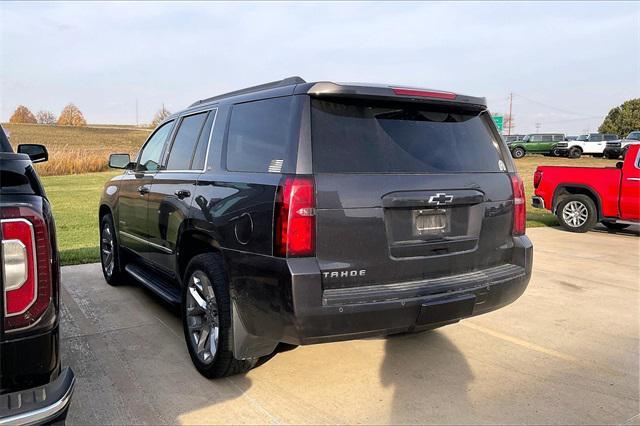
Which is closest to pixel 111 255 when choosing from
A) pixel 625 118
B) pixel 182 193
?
pixel 182 193

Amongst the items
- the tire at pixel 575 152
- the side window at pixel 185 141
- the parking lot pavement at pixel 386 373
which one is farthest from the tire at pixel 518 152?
the side window at pixel 185 141

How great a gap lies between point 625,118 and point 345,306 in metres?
76.4

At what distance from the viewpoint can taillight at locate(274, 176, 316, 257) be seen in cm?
276

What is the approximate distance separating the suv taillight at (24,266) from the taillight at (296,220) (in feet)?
3.92

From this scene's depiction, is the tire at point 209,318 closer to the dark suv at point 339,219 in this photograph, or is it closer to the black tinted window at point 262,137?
the dark suv at point 339,219

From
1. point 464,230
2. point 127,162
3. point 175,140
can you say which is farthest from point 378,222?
point 127,162

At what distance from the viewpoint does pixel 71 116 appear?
100938mm

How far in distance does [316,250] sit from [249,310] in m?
0.61

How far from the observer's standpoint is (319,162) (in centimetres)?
288

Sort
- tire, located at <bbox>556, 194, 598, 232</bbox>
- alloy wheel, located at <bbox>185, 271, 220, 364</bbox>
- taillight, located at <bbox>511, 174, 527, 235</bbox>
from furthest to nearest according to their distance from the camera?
1. tire, located at <bbox>556, 194, 598, 232</bbox>
2. taillight, located at <bbox>511, 174, 527, 235</bbox>
3. alloy wheel, located at <bbox>185, 271, 220, 364</bbox>

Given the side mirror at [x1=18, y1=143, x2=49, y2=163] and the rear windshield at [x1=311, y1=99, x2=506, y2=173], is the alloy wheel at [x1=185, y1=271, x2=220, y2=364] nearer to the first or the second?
the rear windshield at [x1=311, y1=99, x2=506, y2=173]

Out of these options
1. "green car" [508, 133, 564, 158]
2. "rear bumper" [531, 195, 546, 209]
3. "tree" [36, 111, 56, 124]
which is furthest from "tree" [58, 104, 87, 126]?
"rear bumper" [531, 195, 546, 209]

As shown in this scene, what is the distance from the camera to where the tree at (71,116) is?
3917 inches

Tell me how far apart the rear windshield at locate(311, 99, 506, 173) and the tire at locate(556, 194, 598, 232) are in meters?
7.71
